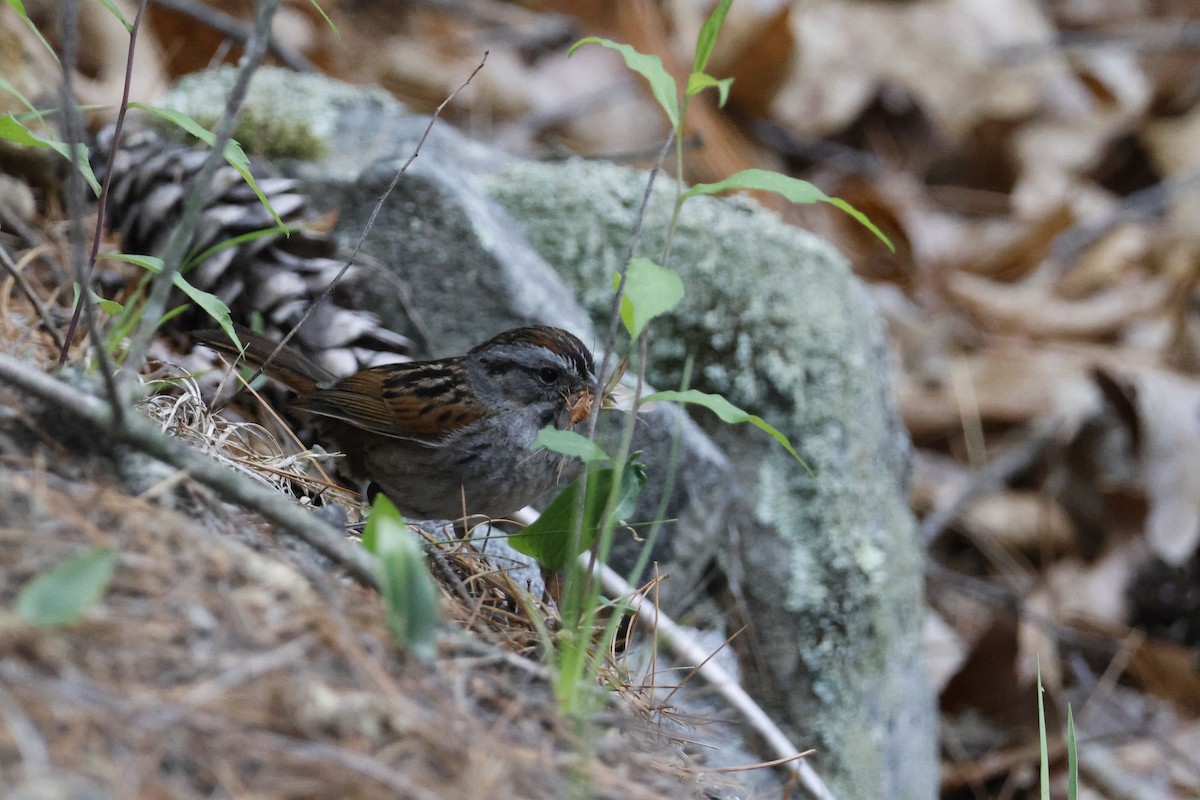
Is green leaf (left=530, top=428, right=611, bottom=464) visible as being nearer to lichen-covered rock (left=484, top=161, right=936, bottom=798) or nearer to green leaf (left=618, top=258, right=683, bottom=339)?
Result: green leaf (left=618, top=258, right=683, bottom=339)

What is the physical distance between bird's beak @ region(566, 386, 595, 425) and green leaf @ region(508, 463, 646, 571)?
0.86m

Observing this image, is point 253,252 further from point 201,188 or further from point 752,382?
point 201,188

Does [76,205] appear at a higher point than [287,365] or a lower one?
higher

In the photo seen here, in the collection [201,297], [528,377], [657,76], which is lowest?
[528,377]

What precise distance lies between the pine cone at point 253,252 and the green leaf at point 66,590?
6.64ft

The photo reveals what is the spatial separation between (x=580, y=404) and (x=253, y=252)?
109 cm

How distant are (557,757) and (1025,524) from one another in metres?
4.60

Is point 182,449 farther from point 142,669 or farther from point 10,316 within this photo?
point 10,316

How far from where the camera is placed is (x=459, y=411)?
3.28 metres

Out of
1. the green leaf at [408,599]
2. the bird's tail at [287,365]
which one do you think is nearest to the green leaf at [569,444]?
the green leaf at [408,599]

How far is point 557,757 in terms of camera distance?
1.70 metres

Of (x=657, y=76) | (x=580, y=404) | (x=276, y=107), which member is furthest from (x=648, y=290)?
(x=276, y=107)

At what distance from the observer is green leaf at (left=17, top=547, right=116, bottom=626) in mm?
1410

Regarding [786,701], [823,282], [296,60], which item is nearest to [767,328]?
[823,282]
